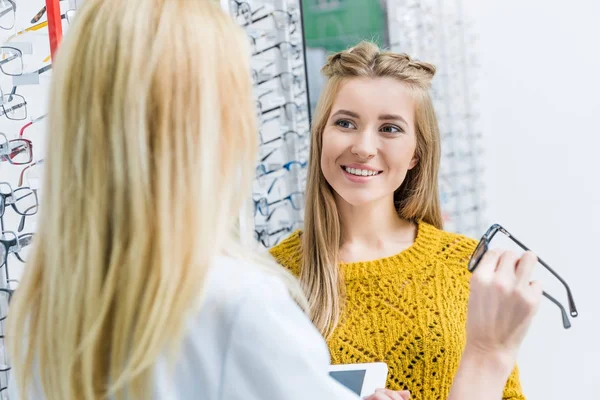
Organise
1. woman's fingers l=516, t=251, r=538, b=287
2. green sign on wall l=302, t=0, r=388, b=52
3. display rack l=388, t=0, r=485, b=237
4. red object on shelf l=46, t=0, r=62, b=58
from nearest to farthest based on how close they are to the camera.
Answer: woman's fingers l=516, t=251, r=538, b=287 → red object on shelf l=46, t=0, r=62, b=58 → green sign on wall l=302, t=0, r=388, b=52 → display rack l=388, t=0, r=485, b=237

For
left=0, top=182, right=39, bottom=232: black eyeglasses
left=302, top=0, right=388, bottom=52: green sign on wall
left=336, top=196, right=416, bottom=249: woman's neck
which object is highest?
left=302, top=0, right=388, bottom=52: green sign on wall

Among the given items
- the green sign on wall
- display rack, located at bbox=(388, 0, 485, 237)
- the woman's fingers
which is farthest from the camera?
display rack, located at bbox=(388, 0, 485, 237)

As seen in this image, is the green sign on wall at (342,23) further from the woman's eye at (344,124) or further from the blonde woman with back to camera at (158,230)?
the blonde woman with back to camera at (158,230)

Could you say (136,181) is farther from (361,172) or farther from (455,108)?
(455,108)

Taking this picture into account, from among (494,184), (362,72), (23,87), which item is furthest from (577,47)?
(23,87)

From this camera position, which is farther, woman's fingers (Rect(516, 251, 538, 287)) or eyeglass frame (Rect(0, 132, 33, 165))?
eyeglass frame (Rect(0, 132, 33, 165))

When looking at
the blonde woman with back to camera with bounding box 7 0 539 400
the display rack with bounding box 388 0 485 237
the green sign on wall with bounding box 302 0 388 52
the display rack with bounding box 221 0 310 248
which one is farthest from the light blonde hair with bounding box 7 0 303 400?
the display rack with bounding box 388 0 485 237

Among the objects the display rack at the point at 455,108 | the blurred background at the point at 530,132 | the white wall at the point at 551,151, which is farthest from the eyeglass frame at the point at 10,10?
the white wall at the point at 551,151

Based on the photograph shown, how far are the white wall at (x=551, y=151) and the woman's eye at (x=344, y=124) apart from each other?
1.37m

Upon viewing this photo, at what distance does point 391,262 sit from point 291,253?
0.22 meters

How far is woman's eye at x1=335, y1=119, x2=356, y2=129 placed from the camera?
141 cm

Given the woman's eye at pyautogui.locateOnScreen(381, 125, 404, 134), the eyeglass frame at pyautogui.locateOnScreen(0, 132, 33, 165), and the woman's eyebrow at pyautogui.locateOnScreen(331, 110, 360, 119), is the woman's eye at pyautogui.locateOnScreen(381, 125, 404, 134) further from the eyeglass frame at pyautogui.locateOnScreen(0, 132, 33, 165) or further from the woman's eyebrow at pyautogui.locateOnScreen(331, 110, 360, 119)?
the eyeglass frame at pyautogui.locateOnScreen(0, 132, 33, 165)

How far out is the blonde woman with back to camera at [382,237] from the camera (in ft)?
4.36

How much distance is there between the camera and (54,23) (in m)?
1.43
